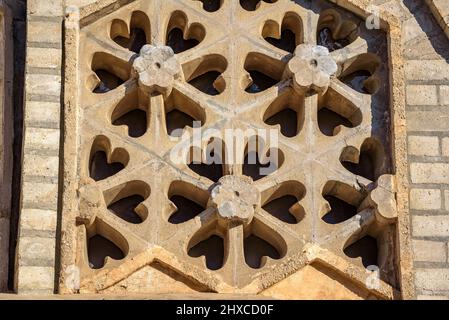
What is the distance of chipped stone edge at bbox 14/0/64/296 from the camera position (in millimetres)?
10406

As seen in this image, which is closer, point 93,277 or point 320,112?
point 93,277

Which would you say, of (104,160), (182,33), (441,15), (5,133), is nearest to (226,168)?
(104,160)

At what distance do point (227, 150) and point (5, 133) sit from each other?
126cm

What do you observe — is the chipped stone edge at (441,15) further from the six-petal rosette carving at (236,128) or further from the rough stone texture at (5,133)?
the rough stone texture at (5,133)

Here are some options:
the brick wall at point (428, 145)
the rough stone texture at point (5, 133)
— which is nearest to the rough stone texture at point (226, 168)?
the brick wall at point (428, 145)

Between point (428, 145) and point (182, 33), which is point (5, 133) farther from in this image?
point (428, 145)

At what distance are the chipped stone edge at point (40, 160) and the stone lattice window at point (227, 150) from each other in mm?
80

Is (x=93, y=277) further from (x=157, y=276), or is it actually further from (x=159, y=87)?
(x=159, y=87)

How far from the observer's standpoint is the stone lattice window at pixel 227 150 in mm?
10586

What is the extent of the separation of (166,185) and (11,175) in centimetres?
88
